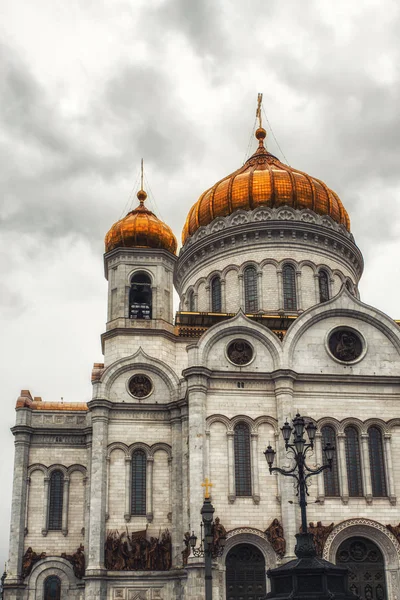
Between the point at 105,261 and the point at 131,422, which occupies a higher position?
the point at 105,261

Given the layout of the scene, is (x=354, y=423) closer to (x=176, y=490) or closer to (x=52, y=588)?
(x=176, y=490)

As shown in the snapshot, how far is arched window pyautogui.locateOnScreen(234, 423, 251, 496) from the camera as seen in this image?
3231 cm

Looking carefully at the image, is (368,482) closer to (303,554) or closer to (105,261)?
(303,554)

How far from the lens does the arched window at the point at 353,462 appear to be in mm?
32688

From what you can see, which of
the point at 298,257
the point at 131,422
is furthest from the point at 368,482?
the point at 298,257

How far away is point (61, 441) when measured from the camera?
1436 inches

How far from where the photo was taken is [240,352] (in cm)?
3475

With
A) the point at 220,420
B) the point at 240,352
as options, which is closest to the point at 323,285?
the point at 240,352

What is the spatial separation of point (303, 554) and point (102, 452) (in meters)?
15.5

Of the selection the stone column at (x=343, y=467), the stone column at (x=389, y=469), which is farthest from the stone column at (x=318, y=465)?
the stone column at (x=389, y=469)

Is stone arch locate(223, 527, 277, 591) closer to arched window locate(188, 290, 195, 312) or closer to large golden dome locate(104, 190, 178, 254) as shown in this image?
large golden dome locate(104, 190, 178, 254)

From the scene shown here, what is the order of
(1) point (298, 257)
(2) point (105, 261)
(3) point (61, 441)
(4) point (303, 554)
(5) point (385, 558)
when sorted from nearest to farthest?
(4) point (303, 554)
(5) point (385, 558)
(3) point (61, 441)
(2) point (105, 261)
(1) point (298, 257)

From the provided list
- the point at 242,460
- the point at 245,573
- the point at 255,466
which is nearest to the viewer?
the point at 245,573

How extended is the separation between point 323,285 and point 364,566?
51.4ft
